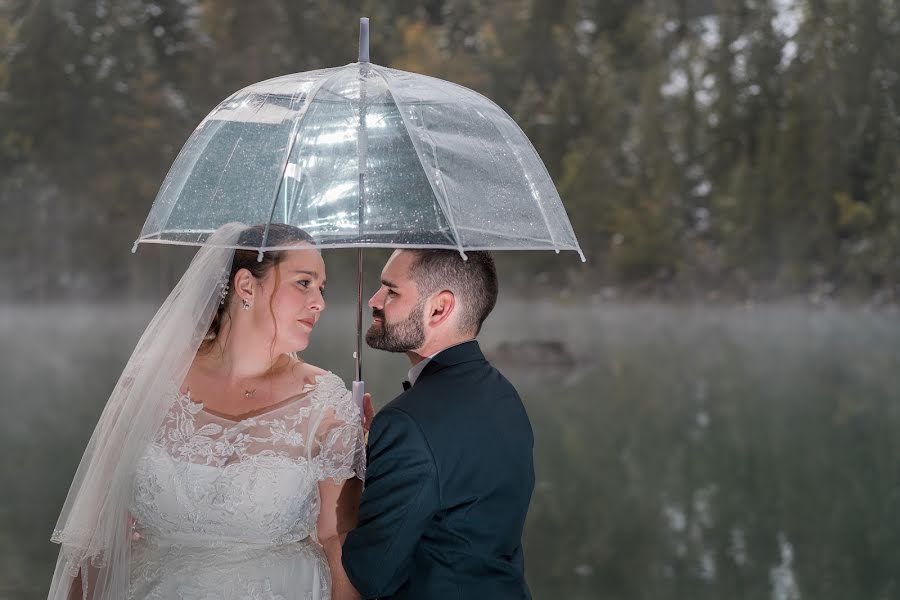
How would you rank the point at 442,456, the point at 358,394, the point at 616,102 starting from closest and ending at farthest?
1. the point at 442,456
2. the point at 358,394
3. the point at 616,102

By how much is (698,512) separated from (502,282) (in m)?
2.73

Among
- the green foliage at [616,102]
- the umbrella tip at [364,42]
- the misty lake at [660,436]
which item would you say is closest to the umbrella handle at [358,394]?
the umbrella tip at [364,42]

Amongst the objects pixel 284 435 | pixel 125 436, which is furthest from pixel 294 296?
pixel 125 436

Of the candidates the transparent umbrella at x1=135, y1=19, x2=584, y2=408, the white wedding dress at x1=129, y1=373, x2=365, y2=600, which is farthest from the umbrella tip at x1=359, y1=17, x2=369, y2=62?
the white wedding dress at x1=129, y1=373, x2=365, y2=600

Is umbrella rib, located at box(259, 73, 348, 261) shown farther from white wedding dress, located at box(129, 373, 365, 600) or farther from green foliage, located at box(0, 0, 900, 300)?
green foliage, located at box(0, 0, 900, 300)

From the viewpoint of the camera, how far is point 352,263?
31.8 feet

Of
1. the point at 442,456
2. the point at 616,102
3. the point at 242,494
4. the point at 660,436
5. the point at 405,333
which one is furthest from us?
the point at 616,102

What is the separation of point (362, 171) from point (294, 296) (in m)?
0.24

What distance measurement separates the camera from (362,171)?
151 cm

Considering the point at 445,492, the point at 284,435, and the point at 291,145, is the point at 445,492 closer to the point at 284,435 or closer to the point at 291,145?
the point at 284,435

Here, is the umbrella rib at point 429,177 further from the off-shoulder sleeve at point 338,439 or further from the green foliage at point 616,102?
the green foliage at point 616,102

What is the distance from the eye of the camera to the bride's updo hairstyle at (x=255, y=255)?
4.98 feet

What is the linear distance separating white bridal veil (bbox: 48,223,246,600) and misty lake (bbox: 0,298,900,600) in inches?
220

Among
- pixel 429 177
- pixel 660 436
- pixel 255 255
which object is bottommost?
pixel 660 436
